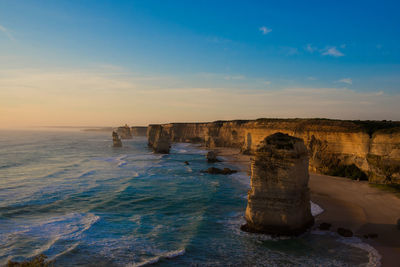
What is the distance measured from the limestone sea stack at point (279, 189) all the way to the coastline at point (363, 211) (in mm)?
3093

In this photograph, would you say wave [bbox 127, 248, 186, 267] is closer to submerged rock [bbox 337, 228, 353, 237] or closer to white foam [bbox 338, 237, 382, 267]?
white foam [bbox 338, 237, 382, 267]

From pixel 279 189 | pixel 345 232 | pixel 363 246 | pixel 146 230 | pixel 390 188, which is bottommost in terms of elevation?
pixel 146 230

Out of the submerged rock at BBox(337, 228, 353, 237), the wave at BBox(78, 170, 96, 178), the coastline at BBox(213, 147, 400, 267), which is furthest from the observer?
the wave at BBox(78, 170, 96, 178)

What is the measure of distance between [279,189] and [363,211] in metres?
8.97

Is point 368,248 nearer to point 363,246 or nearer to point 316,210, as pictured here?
point 363,246

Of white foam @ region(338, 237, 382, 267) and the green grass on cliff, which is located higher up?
the green grass on cliff

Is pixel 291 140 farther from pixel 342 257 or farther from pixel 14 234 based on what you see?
pixel 14 234

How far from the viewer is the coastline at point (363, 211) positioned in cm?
1520

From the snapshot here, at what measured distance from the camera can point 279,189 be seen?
1631cm

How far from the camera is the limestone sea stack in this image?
16.2 meters

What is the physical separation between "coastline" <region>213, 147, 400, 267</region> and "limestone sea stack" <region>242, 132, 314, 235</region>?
3093mm

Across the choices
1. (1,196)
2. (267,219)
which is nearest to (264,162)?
(267,219)

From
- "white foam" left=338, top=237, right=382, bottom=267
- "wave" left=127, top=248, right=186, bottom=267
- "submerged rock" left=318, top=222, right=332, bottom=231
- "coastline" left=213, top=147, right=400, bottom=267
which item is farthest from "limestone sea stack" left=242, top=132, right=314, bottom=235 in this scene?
"wave" left=127, top=248, right=186, bottom=267

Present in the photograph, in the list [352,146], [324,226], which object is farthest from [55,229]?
[352,146]
